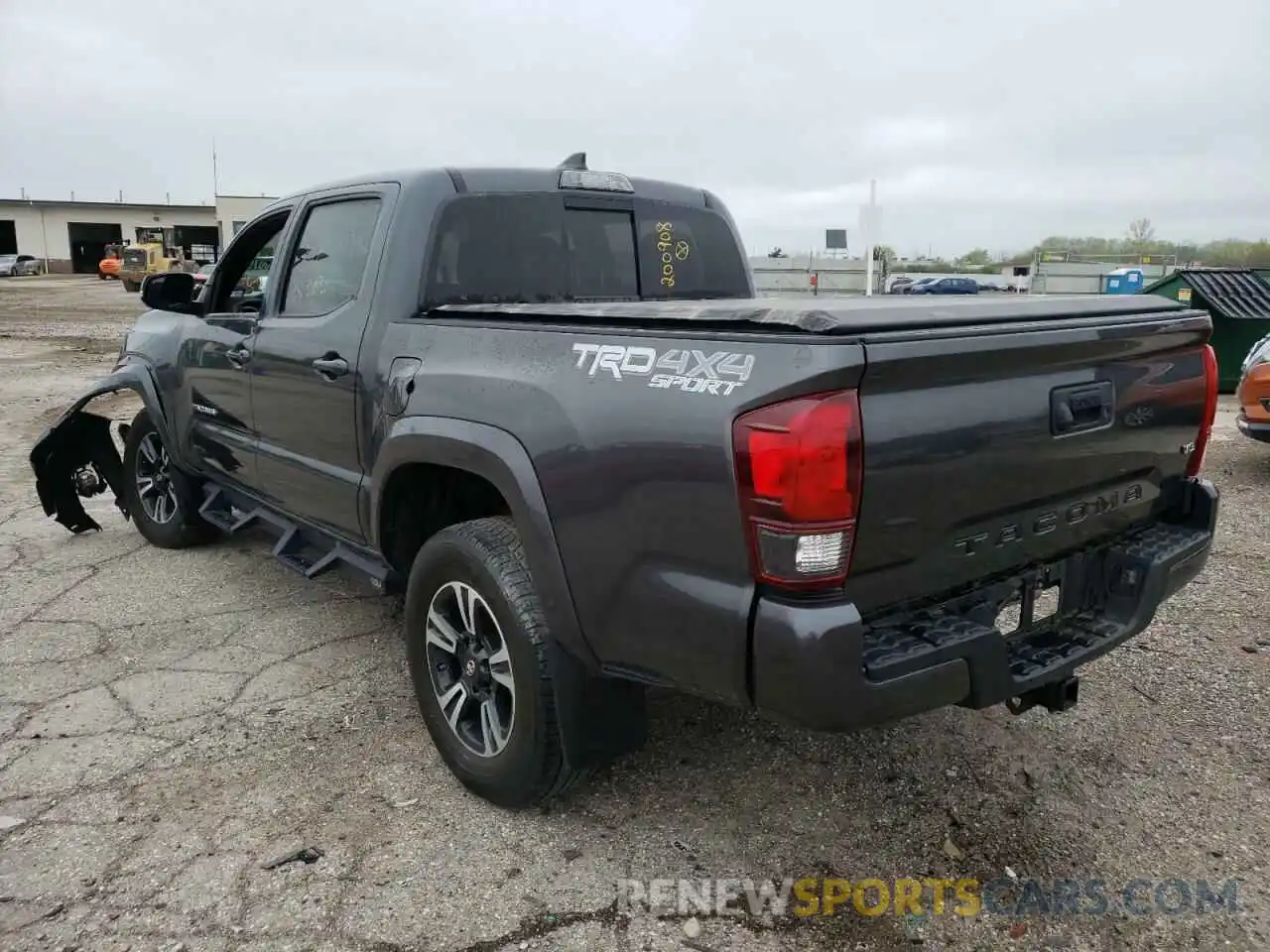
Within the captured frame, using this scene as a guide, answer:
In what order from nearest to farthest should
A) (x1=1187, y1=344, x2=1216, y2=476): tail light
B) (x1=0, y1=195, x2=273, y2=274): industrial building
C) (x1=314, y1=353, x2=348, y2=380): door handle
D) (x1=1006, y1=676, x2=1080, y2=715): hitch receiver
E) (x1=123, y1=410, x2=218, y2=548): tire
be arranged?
(x1=1006, y1=676, x2=1080, y2=715): hitch receiver, (x1=1187, y1=344, x2=1216, y2=476): tail light, (x1=314, y1=353, x2=348, y2=380): door handle, (x1=123, y1=410, x2=218, y2=548): tire, (x1=0, y1=195, x2=273, y2=274): industrial building

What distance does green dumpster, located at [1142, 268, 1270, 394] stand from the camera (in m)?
11.2

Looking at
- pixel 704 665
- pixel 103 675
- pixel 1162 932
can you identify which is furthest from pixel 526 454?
pixel 103 675

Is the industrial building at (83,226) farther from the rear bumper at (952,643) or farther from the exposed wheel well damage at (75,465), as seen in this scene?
the rear bumper at (952,643)

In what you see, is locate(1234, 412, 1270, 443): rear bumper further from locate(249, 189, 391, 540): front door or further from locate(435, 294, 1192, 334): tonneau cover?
locate(249, 189, 391, 540): front door

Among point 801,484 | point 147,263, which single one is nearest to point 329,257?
point 801,484

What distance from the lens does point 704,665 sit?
2334 mm

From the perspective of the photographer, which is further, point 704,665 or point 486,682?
point 486,682

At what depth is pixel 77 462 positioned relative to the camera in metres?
6.09

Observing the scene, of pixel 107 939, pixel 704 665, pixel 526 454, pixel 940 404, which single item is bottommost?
pixel 107 939

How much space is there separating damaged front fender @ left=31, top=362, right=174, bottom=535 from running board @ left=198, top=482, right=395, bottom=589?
3.34 ft

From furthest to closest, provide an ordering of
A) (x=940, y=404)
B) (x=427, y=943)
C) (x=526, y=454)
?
(x=526, y=454) → (x=427, y=943) → (x=940, y=404)

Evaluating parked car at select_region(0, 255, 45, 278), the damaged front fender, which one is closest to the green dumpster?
the damaged front fender

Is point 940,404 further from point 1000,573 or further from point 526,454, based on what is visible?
point 526,454

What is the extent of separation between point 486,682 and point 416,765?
523mm
